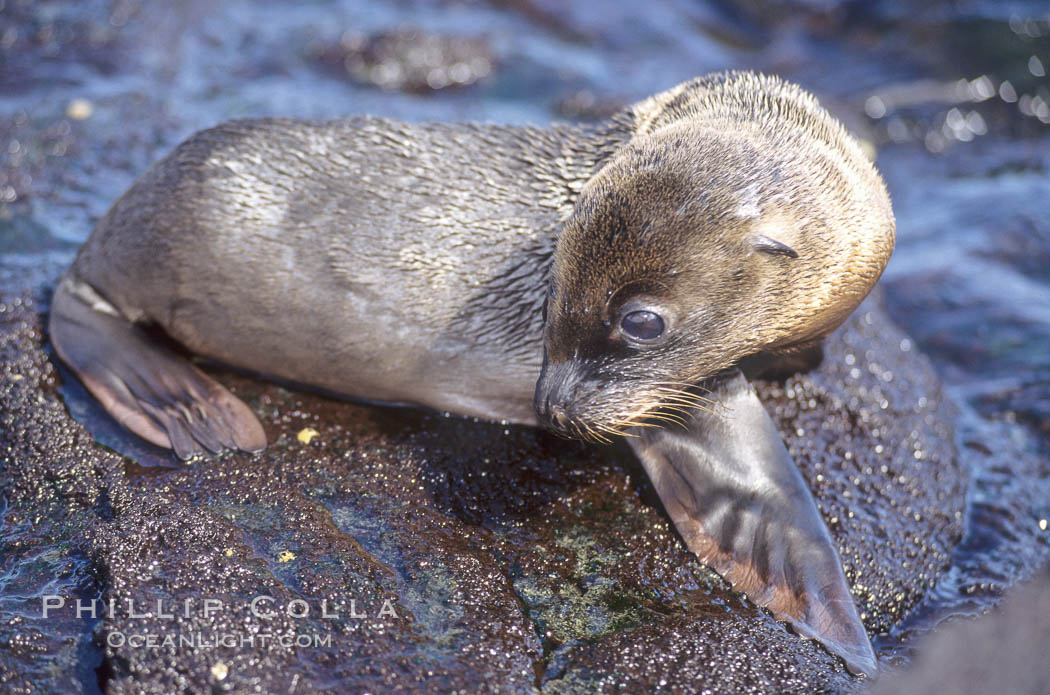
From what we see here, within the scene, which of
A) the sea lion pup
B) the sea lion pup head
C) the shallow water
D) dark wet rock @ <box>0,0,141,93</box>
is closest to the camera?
the sea lion pup head

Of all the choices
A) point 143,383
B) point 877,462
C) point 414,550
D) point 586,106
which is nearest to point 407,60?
point 586,106

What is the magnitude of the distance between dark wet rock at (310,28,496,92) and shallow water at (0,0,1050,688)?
25mm

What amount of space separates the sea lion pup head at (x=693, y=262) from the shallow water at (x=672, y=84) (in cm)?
146

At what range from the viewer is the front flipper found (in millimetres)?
4594

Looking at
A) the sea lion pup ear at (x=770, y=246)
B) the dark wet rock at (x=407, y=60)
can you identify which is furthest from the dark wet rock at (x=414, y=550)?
the dark wet rock at (x=407, y=60)

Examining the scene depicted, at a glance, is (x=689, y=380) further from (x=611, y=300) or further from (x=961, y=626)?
(x=961, y=626)

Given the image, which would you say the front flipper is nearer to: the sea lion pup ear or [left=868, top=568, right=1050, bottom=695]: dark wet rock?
[left=868, top=568, right=1050, bottom=695]: dark wet rock

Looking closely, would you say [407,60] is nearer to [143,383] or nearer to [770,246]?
[143,383]

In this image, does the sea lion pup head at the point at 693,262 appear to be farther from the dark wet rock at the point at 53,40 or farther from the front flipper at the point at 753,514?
the dark wet rock at the point at 53,40

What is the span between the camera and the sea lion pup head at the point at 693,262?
443 centimetres

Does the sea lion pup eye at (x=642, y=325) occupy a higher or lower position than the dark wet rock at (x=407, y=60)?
higher

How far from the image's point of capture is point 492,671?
159 inches

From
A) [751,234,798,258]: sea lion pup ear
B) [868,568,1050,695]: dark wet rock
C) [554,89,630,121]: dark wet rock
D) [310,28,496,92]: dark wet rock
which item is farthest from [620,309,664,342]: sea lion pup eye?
[310,28,496,92]: dark wet rock

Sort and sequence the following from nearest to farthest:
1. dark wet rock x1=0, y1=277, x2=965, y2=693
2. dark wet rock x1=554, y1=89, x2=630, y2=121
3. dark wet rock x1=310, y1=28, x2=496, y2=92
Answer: dark wet rock x1=0, y1=277, x2=965, y2=693
dark wet rock x1=554, y1=89, x2=630, y2=121
dark wet rock x1=310, y1=28, x2=496, y2=92
